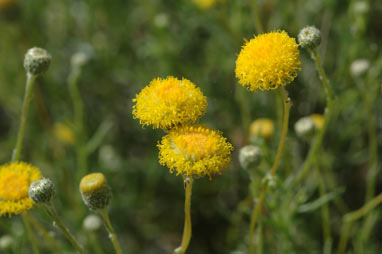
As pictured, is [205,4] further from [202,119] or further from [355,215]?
[355,215]

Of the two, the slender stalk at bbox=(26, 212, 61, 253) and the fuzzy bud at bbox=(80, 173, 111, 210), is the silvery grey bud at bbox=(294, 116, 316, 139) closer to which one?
the fuzzy bud at bbox=(80, 173, 111, 210)

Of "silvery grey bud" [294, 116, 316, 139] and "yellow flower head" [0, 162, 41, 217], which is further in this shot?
"silvery grey bud" [294, 116, 316, 139]

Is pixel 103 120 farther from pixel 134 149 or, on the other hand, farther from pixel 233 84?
pixel 233 84

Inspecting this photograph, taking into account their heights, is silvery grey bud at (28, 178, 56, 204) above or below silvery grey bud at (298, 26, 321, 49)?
below

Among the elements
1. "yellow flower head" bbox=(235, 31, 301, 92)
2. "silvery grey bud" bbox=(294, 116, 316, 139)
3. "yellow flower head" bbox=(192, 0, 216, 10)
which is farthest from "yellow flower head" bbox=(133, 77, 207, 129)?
"yellow flower head" bbox=(192, 0, 216, 10)

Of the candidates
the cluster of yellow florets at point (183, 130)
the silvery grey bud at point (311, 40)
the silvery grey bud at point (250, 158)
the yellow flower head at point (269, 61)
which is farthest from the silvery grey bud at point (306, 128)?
the cluster of yellow florets at point (183, 130)

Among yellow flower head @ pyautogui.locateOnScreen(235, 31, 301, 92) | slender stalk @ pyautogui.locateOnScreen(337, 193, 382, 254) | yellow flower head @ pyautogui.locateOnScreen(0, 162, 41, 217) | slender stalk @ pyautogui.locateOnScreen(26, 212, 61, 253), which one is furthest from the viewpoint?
slender stalk @ pyautogui.locateOnScreen(337, 193, 382, 254)

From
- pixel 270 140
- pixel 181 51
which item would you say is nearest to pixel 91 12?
pixel 181 51
